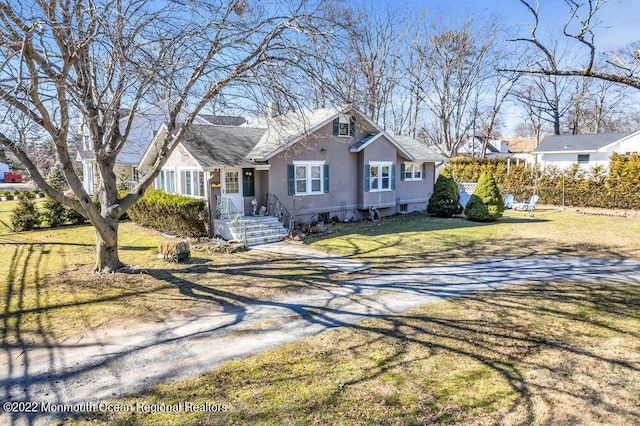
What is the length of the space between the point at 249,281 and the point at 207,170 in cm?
659

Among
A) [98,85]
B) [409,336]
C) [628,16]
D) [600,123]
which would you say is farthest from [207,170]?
[600,123]

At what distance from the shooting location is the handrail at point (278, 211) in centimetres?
1662

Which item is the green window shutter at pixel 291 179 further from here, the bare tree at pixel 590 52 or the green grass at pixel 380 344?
the bare tree at pixel 590 52

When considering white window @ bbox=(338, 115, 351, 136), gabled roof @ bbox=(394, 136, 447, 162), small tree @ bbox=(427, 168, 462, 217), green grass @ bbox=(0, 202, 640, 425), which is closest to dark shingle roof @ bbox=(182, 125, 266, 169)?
white window @ bbox=(338, 115, 351, 136)

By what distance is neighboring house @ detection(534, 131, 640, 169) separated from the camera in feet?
97.5

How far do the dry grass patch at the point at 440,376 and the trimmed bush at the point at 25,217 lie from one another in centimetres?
1679

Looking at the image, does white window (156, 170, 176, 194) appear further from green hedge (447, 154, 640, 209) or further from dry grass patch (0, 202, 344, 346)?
green hedge (447, 154, 640, 209)

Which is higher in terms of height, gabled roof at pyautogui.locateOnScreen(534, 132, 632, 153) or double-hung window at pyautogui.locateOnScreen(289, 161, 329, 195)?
gabled roof at pyautogui.locateOnScreen(534, 132, 632, 153)

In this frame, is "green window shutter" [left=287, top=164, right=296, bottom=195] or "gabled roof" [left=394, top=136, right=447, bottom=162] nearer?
"green window shutter" [left=287, top=164, right=296, bottom=195]

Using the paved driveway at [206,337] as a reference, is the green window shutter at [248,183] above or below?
above

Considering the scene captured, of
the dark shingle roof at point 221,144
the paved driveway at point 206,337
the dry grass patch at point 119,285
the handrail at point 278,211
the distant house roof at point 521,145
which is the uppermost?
the distant house roof at point 521,145

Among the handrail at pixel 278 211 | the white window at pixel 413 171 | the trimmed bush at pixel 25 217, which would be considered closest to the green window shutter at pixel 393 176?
the white window at pixel 413 171

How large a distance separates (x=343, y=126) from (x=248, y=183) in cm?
567

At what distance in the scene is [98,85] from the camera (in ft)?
32.4
